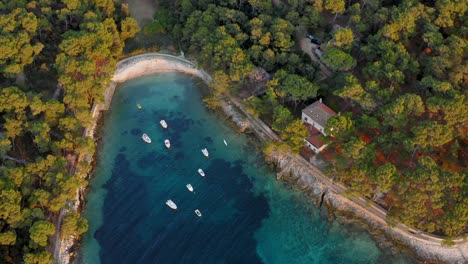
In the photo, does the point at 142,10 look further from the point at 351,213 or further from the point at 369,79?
the point at 351,213

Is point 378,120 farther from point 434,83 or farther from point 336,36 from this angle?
point 336,36

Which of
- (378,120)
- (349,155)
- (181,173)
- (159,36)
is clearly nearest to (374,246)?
(349,155)

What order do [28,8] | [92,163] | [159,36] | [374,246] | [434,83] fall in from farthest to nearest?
[159,36] → [28,8] → [92,163] → [434,83] → [374,246]

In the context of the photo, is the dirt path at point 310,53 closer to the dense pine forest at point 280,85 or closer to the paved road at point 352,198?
the dense pine forest at point 280,85

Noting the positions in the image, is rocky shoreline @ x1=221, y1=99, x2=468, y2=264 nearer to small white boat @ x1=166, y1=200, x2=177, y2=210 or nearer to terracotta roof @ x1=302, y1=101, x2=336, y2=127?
terracotta roof @ x1=302, y1=101, x2=336, y2=127

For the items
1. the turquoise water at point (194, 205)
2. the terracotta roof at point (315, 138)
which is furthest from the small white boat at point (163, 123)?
the terracotta roof at point (315, 138)
